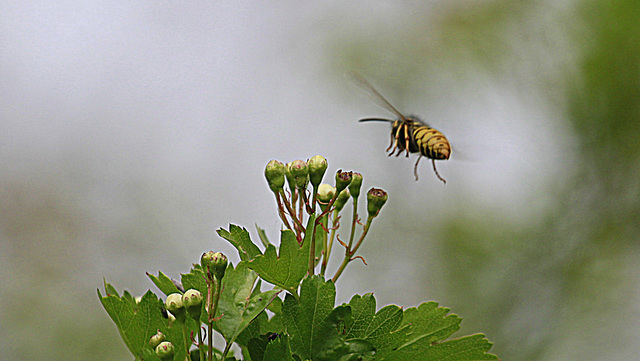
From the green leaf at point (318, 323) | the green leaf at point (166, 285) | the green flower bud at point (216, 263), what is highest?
the green leaf at point (166, 285)

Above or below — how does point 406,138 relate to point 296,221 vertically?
above

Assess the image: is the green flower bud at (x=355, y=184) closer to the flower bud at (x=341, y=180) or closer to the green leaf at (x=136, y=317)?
the flower bud at (x=341, y=180)

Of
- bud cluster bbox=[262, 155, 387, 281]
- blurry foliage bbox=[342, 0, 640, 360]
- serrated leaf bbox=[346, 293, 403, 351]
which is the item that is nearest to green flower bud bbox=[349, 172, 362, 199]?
bud cluster bbox=[262, 155, 387, 281]

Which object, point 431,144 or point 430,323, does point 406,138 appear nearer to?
point 431,144

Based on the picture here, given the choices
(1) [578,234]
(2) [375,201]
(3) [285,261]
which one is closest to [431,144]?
Answer: (2) [375,201]

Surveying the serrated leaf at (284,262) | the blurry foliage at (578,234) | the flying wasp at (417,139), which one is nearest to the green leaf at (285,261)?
the serrated leaf at (284,262)

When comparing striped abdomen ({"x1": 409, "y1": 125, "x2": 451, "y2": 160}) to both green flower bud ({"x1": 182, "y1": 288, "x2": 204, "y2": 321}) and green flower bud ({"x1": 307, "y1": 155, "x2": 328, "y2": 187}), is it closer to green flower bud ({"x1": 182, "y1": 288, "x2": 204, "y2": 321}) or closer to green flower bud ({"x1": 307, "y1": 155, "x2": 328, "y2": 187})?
green flower bud ({"x1": 307, "y1": 155, "x2": 328, "y2": 187})
